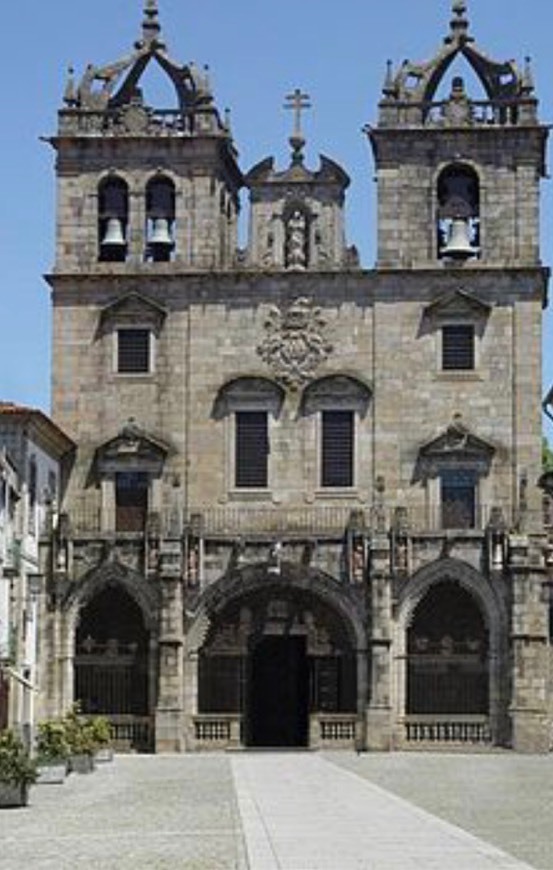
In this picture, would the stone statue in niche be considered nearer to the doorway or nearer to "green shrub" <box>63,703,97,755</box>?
the doorway

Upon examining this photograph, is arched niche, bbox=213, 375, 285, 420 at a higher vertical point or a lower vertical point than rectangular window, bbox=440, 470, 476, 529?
higher

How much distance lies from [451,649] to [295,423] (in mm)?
8367

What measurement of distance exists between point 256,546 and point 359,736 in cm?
614

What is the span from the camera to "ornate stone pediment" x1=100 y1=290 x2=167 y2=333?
6172cm

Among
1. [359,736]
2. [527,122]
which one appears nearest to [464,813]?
[359,736]

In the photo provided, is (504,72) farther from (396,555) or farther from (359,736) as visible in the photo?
(359,736)

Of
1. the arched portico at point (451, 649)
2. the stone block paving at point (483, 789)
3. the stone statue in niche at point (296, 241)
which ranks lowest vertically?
the stone block paving at point (483, 789)

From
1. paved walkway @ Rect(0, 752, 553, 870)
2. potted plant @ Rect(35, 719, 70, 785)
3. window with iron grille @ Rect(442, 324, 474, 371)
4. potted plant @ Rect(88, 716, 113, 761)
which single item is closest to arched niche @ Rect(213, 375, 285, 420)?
window with iron grille @ Rect(442, 324, 474, 371)

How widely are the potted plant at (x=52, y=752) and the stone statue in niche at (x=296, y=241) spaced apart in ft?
66.3

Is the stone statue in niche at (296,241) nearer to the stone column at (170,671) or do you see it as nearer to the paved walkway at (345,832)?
the stone column at (170,671)

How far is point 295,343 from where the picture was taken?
61.6m

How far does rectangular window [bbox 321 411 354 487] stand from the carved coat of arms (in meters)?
1.48

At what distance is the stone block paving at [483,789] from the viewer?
27.2 metres

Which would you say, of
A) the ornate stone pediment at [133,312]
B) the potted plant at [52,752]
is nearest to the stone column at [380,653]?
the ornate stone pediment at [133,312]
